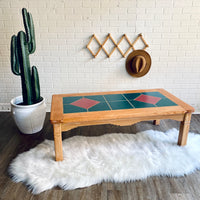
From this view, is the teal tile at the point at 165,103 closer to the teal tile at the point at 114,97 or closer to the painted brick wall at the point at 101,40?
the teal tile at the point at 114,97

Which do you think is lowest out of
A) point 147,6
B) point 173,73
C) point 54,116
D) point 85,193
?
point 85,193

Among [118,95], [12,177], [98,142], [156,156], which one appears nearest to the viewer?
[12,177]

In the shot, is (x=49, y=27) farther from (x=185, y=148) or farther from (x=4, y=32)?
(x=185, y=148)

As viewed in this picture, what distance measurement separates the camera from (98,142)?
2.37 m

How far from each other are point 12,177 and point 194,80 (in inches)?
120

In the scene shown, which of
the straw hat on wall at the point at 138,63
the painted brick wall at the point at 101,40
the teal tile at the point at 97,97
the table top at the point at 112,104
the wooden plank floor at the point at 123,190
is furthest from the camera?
the straw hat on wall at the point at 138,63

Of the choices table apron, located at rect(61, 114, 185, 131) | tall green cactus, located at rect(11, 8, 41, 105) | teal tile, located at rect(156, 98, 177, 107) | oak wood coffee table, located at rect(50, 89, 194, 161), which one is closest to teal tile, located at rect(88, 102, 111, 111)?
oak wood coffee table, located at rect(50, 89, 194, 161)

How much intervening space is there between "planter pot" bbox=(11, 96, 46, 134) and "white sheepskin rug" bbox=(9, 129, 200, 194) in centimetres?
34

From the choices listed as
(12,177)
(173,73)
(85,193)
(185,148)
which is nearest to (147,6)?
(173,73)

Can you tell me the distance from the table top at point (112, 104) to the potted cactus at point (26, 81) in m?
0.33

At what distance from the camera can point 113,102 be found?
2.29 m

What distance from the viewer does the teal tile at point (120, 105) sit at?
2.14m

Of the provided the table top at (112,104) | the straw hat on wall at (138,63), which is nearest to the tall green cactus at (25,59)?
the table top at (112,104)

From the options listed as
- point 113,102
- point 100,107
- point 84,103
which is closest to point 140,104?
point 113,102
